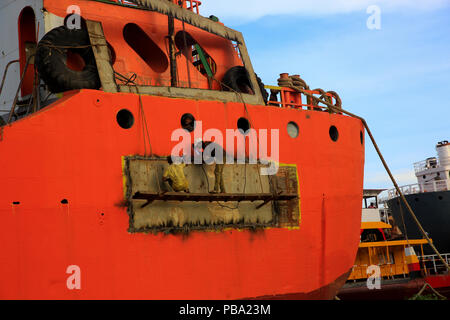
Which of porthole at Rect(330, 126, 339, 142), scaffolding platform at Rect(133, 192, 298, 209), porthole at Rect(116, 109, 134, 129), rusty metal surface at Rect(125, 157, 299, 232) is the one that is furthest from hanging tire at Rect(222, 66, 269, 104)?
porthole at Rect(116, 109, 134, 129)

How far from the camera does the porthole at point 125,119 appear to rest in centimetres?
984

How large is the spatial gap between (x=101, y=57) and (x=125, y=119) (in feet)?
3.94

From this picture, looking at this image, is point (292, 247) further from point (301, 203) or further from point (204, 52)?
point (204, 52)

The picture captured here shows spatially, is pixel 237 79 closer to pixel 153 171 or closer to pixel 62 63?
pixel 153 171

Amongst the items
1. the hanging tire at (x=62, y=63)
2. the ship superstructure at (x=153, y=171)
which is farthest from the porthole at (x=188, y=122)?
the hanging tire at (x=62, y=63)

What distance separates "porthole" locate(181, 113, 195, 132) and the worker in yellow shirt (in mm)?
987

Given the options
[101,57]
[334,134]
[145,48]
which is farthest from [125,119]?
[334,134]

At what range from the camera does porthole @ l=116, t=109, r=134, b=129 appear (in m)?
9.84

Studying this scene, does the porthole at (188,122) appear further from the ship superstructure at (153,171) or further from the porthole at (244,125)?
the porthole at (244,125)

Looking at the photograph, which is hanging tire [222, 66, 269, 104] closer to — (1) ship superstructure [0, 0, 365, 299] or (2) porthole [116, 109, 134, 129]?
(1) ship superstructure [0, 0, 365, 299]

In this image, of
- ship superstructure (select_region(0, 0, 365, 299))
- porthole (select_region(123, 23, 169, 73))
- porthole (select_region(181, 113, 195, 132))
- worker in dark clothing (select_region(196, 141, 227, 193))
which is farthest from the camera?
porthole (select_region(123, 23, 169, 73))

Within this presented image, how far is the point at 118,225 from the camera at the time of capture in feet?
30.6

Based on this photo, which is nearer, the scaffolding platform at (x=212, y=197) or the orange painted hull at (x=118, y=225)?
the orange painted hull at (x=118, y=225)

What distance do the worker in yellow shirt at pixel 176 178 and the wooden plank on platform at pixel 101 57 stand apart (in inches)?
67.6
